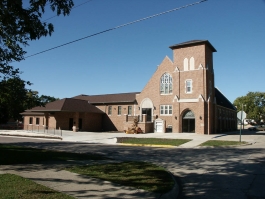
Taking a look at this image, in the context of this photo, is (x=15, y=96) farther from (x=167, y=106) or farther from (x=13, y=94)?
(x=167, y=106)

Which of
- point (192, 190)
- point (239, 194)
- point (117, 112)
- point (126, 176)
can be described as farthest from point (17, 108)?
point (117, 112)

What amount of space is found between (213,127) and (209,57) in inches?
422

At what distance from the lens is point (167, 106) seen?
40.6 meters

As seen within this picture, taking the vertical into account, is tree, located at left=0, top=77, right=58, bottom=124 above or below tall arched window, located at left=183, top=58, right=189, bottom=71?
below

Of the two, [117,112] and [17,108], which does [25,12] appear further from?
[117,112]

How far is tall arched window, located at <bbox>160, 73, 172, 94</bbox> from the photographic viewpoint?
133 ft

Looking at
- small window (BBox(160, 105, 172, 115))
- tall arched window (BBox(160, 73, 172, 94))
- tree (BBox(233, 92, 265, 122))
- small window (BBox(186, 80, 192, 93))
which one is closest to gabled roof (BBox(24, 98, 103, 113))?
small window (BBox(160, 105, 172, 115))

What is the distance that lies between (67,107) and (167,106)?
1603cm

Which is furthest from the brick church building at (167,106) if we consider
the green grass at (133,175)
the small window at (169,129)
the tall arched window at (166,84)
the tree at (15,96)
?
the tree at (15,96)

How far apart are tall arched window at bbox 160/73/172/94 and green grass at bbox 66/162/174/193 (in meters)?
31.1

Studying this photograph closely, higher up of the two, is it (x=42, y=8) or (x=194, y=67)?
(x=194, y=67)

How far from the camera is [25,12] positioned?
7.49 m

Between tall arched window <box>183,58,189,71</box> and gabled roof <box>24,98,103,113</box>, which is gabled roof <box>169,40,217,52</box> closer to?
tall arched window <box>183,58,189,71</box>

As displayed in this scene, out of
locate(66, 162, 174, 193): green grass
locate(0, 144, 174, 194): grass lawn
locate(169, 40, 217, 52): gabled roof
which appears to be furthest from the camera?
locate(169, 40, 217, 52): gabled roof
